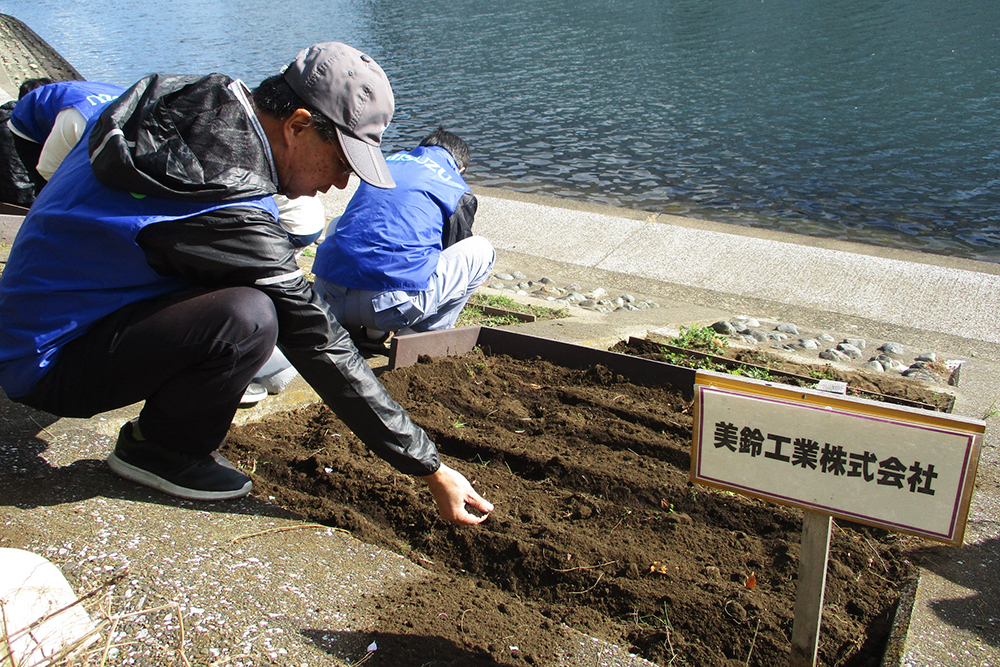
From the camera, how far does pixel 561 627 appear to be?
6.40 ft

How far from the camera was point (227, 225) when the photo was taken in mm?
1964

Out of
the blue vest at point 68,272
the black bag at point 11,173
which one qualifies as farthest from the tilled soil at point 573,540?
the black bag at point 11,173

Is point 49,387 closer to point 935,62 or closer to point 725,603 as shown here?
point 725,603

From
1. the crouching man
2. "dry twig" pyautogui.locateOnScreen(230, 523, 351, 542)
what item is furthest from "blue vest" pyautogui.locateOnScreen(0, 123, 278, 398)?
"dry twig" pyautogui.locateOnScreen(230, 523, 351, 542)

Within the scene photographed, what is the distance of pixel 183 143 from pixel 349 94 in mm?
447

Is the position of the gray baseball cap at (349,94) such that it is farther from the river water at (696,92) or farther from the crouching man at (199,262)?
the river water at (696,92)

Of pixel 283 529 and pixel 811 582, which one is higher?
pixel 811 582

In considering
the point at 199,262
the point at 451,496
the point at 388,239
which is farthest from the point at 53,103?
the point at 451,496

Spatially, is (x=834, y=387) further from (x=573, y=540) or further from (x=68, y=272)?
(x=68, y=272)

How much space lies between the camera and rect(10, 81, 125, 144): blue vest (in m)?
4.02

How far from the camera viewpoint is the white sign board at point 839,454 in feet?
4.86

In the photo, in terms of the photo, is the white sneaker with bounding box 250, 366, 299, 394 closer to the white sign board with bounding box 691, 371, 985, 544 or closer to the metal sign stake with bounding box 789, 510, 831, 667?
the white sign board with bounding box 691, 371, 985, 544

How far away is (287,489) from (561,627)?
107 cm

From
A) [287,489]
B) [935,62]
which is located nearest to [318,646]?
[287,489]
